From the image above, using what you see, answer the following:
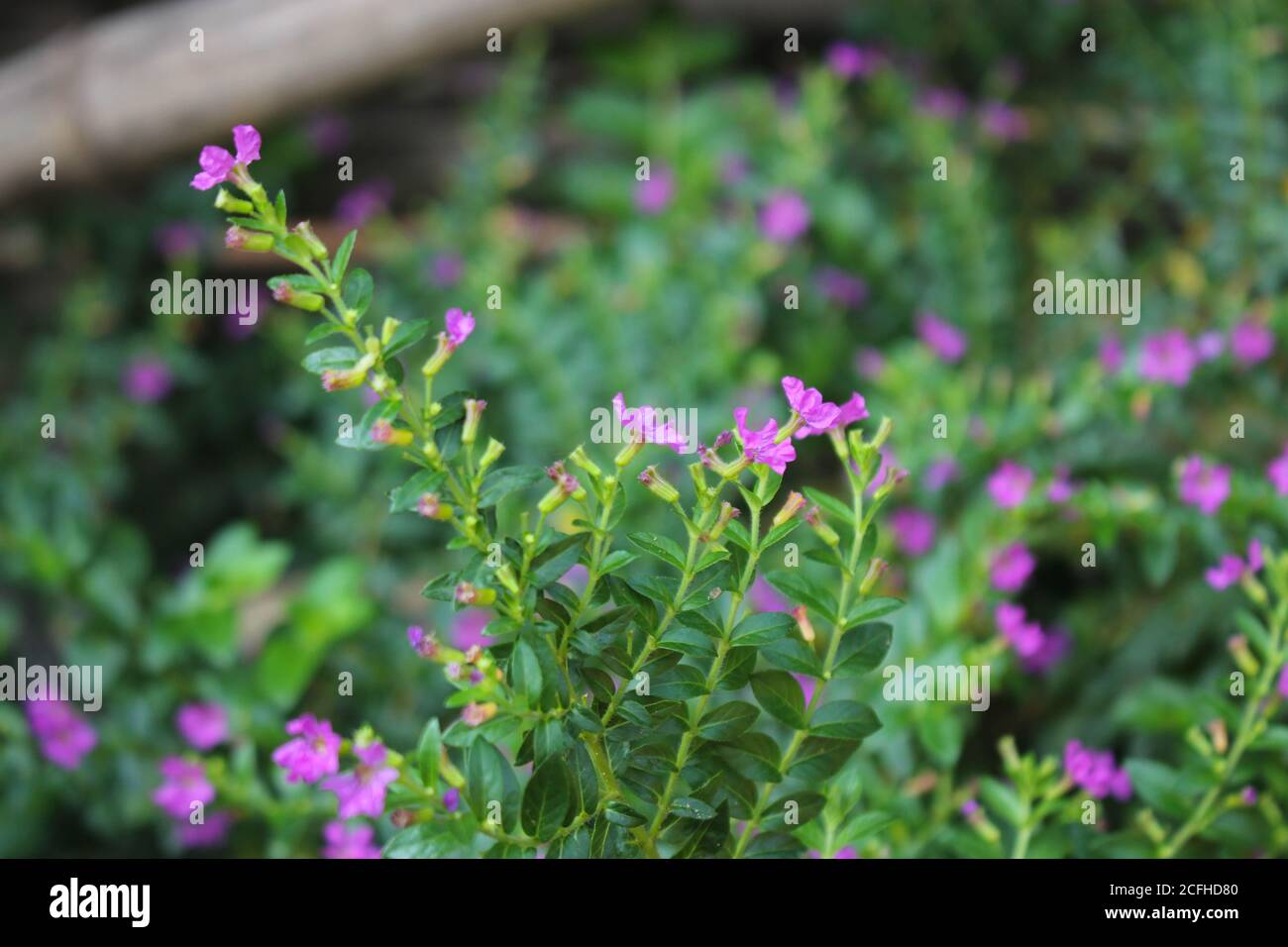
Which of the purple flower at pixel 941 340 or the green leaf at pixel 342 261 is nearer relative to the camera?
the green leaf at pixel 342 261

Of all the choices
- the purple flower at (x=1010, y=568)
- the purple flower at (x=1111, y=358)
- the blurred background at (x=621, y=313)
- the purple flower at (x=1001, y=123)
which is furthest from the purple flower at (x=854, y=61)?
the purple flower at (x=1010, y=568)

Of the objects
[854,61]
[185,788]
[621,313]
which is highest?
[854,61]

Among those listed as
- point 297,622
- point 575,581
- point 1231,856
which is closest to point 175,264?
point 297,622

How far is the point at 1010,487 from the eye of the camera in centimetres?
174

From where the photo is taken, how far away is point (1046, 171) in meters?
2.83

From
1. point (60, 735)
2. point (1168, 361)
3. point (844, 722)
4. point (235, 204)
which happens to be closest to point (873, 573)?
point (844, 722)

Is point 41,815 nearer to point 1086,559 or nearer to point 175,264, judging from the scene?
point 175,264

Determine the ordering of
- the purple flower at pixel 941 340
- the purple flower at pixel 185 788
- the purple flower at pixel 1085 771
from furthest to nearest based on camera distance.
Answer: the purple flower at pixel 941 340 < the purple flower at pixel 185 788 < the purple flower at pixel 1085 771

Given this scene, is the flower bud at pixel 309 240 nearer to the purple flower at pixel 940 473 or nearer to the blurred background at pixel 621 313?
the blurred background at pixel 621 313

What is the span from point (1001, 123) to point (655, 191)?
0.74 metres

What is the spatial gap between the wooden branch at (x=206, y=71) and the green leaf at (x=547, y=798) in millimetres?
1974

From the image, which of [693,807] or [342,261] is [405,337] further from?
[693,807]

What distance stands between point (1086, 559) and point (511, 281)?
1225 millimetres

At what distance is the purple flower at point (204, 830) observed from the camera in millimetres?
1741
